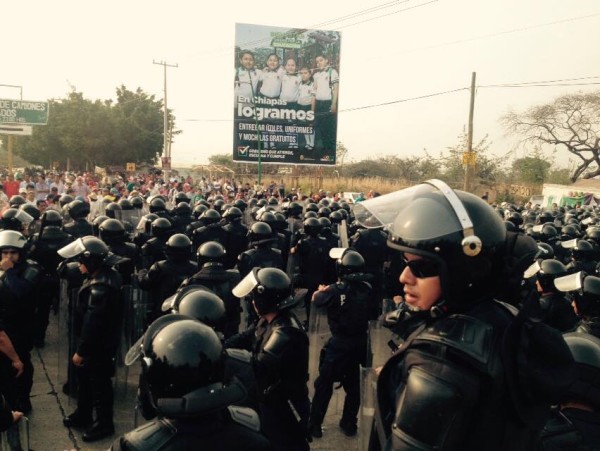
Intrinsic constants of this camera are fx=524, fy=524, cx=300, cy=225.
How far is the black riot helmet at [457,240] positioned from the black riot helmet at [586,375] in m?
0.94

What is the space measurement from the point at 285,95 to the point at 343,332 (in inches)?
1108

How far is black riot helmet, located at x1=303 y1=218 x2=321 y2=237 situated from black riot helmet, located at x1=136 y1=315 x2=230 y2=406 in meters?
6.81

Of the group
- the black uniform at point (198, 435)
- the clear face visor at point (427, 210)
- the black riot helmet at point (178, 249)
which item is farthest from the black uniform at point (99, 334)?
the clear face visor at point (427, 210)

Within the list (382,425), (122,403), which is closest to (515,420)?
(382,425)

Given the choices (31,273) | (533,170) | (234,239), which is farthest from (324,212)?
(533,170)

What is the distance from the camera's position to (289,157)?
3309cm

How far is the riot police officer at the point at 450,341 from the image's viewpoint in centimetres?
152

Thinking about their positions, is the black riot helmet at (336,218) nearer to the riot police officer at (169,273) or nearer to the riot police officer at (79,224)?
the riot police officer at (79,224)

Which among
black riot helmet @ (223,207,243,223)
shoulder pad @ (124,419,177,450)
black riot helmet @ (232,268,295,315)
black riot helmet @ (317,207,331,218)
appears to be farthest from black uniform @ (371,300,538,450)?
black riot helmet @ (317,207,331,218)

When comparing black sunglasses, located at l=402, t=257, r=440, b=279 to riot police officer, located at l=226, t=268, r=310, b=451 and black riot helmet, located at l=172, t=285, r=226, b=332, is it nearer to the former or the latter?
black riot helmet, located at l=172, t=285, r=226, b=332

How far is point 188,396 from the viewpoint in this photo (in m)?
1.95

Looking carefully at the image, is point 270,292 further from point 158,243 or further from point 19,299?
Result: point 158,243

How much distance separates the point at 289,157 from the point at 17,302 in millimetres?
28656

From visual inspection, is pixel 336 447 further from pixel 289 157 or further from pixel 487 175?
pixel 487 175
